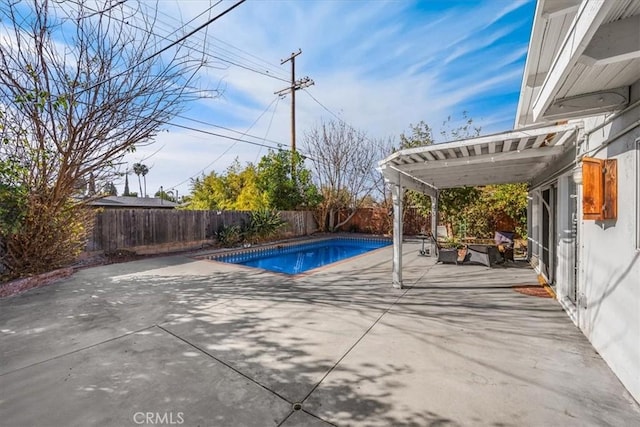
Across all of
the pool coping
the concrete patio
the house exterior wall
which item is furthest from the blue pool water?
the house exterior wall

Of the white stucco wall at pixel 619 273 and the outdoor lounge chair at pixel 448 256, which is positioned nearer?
the white stucco wall at pixel 619 273

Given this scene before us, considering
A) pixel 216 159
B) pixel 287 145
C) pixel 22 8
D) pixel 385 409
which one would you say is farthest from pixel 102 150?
pixel 216 159

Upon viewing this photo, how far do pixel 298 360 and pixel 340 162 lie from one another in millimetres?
14848

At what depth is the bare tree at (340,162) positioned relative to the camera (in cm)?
1697

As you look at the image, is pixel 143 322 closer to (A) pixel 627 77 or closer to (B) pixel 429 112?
(A) pixel 627 77

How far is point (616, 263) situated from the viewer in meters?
2.70

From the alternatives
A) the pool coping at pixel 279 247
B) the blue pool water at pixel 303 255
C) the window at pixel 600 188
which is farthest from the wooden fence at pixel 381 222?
the window at pixel 600 188

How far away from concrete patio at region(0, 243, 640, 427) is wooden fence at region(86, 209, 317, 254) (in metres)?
3.94

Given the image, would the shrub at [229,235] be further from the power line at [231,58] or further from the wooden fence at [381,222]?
the wooden fence at [381,222]

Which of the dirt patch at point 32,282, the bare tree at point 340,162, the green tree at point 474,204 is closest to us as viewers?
the dirt patch at point 32,282

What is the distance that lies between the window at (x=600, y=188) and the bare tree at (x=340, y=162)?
14.3 meters

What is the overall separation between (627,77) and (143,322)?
18.9ft

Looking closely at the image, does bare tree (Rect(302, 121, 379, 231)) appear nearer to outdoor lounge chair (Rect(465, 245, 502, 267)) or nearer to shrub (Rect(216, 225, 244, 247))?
shrub (Rect(216, 225, 244, 247))

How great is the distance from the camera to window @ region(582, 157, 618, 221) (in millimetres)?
2689
